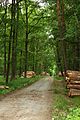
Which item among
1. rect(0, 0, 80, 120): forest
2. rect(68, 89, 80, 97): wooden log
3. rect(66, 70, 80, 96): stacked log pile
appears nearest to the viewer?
rect(0, 0, 80, 120): forest

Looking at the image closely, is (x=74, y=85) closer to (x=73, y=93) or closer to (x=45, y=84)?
(x=73, y=93)

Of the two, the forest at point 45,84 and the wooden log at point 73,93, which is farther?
the wooden log at point 73,93

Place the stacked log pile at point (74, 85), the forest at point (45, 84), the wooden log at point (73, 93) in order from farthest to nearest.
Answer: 1. the stacked log pile at point (74, 85)
2. the wooden log at point (73, 93)
3. the forest at point (45, 84)

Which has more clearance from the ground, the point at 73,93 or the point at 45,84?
the point at 73,93

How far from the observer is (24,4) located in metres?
36.6

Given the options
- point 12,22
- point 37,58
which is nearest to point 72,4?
point 12,22

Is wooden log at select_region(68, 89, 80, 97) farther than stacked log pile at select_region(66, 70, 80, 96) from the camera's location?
No

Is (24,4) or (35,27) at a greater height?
(24,4)

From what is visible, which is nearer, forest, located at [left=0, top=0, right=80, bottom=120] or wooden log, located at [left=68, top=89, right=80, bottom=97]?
forest, located at [left=0, top=0, right=80, bottom=120]

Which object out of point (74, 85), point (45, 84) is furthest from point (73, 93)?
point (45, 84)

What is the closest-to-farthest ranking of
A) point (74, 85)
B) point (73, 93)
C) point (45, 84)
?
point (73, 93), point (74, 85), point (45, 84)

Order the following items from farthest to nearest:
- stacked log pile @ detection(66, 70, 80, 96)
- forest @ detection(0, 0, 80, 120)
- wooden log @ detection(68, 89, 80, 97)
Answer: stacked log pile @ detection(66, 70, 80, 96), wooden log @ detection(68, 89, 80, 97), forest @ detection(0, 0, 80, 120)

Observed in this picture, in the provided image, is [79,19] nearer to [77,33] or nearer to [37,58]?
[77,33]

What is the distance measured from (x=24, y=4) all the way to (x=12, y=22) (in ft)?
37.5
